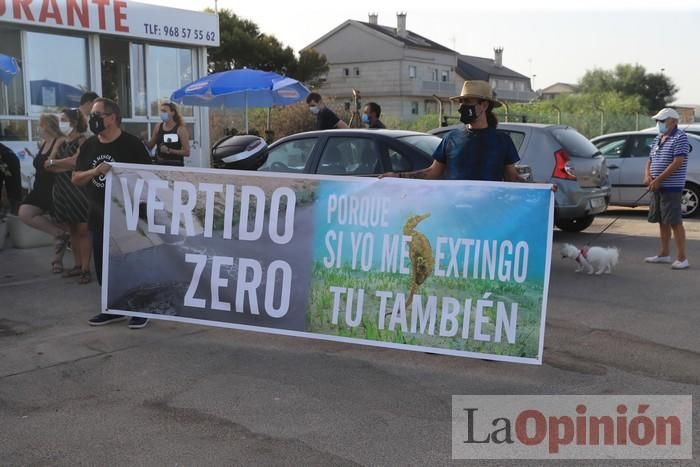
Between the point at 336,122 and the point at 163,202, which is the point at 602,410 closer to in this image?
the point at 163,202

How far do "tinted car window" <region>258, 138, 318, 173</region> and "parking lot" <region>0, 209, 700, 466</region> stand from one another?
111 inches

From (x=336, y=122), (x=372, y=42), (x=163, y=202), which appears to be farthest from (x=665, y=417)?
(x=372, y=42)

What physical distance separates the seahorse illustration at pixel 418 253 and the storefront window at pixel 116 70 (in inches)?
397

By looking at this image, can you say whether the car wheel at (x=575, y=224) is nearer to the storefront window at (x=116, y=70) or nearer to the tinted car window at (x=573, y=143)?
the tinted car window at (x=573, y=143)

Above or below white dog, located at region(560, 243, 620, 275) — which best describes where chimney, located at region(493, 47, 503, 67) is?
above

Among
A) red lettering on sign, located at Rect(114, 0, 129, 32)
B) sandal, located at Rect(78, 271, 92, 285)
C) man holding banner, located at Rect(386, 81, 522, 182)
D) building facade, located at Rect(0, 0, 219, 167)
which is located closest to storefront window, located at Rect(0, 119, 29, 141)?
building facade, located at Rect(0, 0, 219, 167)

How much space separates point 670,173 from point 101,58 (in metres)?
9.87

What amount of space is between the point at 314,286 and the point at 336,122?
6322mm

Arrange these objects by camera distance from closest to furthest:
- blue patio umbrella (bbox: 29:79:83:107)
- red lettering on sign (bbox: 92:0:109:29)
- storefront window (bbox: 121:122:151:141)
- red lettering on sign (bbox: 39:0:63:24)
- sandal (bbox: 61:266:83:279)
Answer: sandal (bbox: 61:266:83:279)
red lettering on sign (bbox: 39:0:63:24)
blue patio umbrella (bbox: 29:79:83:107)
red lettering on sign (bbox: 92:0:109:29)
storefront window (bbox: 121:122:151:141)

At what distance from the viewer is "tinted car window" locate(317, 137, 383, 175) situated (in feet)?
27.8

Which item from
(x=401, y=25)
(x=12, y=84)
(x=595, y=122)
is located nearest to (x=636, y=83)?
(x=401, y=25)

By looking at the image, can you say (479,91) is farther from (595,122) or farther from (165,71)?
(595,122)

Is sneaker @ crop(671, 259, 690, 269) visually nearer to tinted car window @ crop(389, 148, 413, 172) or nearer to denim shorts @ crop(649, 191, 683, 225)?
denim shorts @ crop(649, 191, 683, 225)

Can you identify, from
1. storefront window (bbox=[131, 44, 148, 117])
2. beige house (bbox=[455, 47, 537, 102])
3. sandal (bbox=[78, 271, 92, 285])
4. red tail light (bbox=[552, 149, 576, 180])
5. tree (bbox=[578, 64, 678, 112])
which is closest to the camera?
sandal (bbox=[78, 271, 92, 285])
